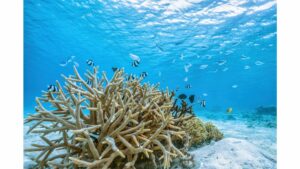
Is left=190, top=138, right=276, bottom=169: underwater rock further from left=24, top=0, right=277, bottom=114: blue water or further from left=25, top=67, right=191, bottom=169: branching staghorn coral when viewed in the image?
left=24, top=0, right=277, bottom=114: blue water

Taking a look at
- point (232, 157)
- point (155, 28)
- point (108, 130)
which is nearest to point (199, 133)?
point (232, 157)

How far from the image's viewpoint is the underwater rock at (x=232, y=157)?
3.62 m

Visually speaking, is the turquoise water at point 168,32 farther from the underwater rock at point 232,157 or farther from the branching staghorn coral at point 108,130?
the underwater rock at point 232,157

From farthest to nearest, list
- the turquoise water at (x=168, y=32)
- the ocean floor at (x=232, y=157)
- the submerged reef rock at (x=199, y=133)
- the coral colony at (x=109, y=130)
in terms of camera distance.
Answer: the turquoise water at (x=168, y=32)
the submerged reef rock at (x=199, y=133)
the ocean floor at (x=232, y=157)
the coral colony at (x=109, y=130)

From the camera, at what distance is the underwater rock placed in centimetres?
362

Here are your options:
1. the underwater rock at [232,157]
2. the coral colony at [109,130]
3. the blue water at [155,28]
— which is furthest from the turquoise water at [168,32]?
the underwater rock at [232,157]

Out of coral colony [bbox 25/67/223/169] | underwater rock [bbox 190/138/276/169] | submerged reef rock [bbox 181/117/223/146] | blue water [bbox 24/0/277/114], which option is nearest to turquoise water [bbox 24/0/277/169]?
blue water [bbox 24/0/277/114]

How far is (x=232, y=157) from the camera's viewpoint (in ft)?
12.8

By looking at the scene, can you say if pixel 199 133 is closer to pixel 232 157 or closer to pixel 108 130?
pixel 232 157
